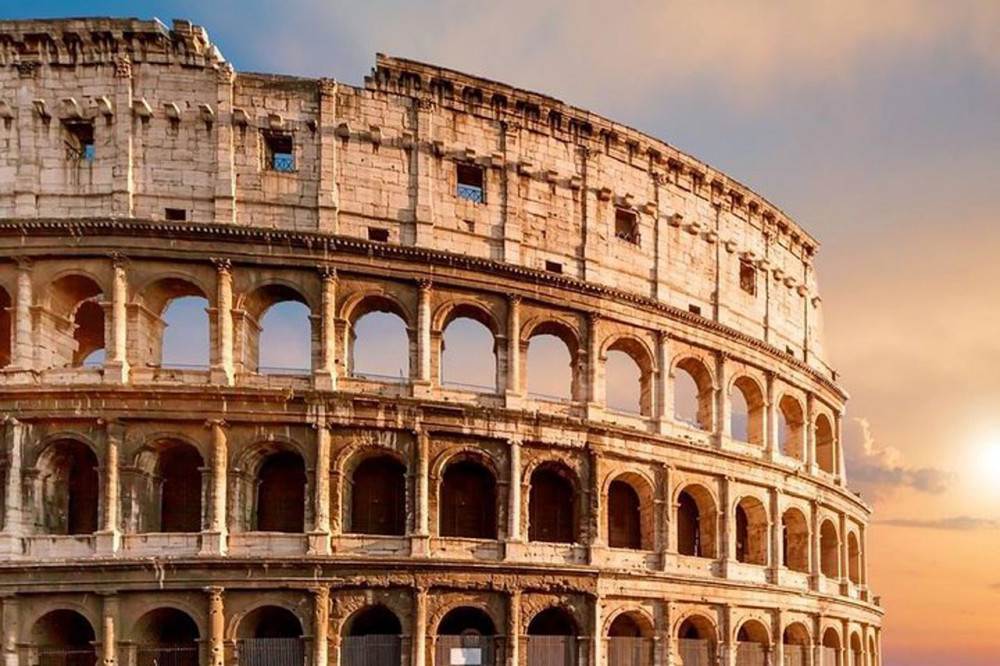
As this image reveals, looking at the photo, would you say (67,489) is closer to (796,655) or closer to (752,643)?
(752,643)

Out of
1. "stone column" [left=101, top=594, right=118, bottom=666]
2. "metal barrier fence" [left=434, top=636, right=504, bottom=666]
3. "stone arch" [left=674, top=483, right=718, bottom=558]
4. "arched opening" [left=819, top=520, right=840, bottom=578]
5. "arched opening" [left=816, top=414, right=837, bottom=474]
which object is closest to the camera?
"stone column" [left=101, top=594, right=118, bottom=666]

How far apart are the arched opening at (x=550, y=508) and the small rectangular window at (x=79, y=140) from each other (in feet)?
42.9

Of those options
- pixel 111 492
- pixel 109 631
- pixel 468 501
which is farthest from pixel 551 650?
pixel 111 492

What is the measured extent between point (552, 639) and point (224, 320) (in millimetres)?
10584

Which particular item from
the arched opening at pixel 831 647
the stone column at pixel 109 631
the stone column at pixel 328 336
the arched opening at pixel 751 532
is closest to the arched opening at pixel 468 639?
the stone column at pixel 328 336

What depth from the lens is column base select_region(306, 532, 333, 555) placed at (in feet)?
75.0

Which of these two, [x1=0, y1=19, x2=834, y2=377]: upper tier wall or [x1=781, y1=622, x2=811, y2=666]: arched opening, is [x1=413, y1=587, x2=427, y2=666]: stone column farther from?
[x1=781, y1=622, x2=811, y2=666]: arched opening

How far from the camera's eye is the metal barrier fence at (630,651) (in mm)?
25656

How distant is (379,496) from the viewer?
24.6 meters

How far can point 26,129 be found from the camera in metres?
24.0

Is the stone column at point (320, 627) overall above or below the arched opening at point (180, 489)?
below

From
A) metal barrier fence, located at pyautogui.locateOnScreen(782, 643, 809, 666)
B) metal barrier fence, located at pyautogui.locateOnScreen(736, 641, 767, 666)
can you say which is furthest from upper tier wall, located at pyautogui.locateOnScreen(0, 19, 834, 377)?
metal barrier fence, located at pyautogui.locateOnScreen(782, 643, 809, 666)

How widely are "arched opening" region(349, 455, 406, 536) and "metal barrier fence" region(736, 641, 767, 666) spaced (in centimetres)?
1042

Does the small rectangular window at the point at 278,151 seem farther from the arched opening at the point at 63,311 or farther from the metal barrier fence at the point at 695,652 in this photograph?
the metal barrier fence at the point at 695,652
